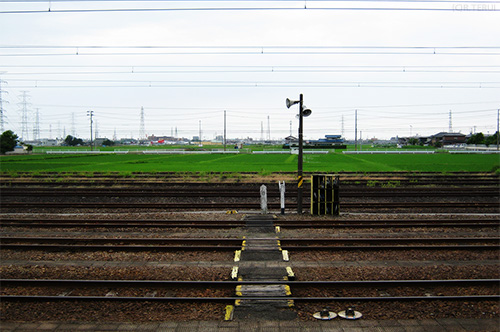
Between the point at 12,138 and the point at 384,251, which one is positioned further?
the point at 12,138

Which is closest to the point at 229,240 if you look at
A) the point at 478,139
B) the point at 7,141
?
the point at 7,141

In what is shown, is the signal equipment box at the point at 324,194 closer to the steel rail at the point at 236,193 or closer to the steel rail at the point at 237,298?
the steel rail at the point at 236,193

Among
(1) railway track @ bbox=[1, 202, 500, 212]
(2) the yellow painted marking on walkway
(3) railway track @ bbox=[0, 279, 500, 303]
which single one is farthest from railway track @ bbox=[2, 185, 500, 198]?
(2) the yellow painted marking on walkway

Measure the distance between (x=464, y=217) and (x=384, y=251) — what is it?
295 inches

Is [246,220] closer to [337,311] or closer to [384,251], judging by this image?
[384,251]

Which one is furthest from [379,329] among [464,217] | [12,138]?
[12,138]

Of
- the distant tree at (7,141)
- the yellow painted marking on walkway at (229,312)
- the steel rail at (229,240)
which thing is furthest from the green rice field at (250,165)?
the yellow painted marking on walkway at (229,312)

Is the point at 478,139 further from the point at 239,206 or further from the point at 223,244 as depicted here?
the point at 223,244

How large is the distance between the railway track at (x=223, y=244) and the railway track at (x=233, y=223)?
2.06 meters

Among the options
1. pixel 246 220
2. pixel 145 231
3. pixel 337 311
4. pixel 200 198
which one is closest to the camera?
pixel 337 311

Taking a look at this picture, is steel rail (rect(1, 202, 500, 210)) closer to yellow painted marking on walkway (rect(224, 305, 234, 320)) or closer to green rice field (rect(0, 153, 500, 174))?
yellow painted marking on walkway (rect(224, 305, 234, 320))

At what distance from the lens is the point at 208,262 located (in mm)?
Result: 9930

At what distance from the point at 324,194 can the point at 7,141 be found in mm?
80284

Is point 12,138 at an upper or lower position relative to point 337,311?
upper
